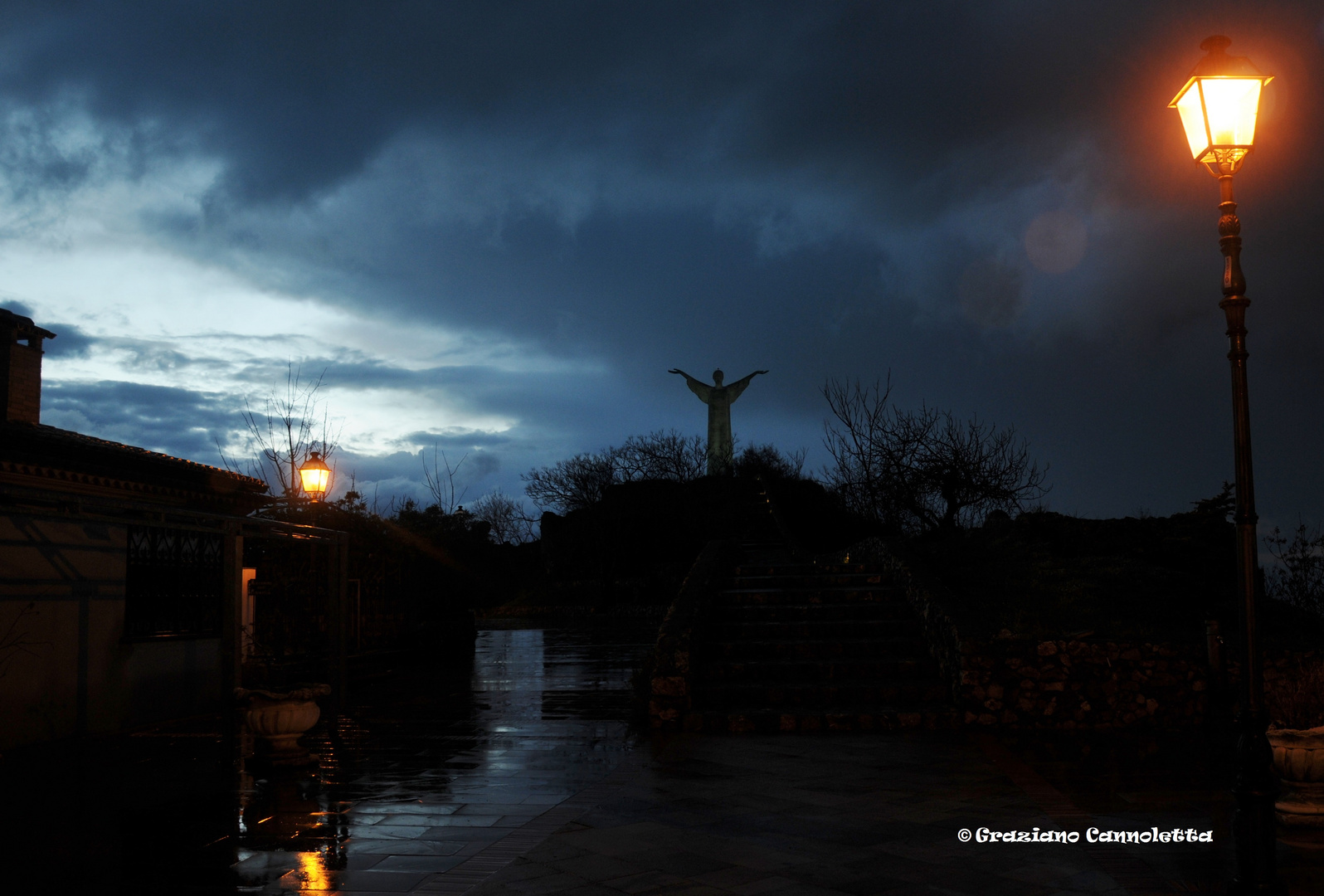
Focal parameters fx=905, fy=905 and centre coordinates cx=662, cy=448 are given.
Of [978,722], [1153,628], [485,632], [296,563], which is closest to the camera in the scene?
[978,722]

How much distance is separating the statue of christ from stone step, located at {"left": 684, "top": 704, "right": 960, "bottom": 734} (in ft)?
93.9

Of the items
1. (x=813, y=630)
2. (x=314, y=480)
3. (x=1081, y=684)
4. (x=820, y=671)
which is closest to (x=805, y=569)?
(x=813, y=630)

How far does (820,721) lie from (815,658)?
2158 millimetres

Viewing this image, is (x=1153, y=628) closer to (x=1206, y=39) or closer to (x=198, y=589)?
(x=1206, y=39)

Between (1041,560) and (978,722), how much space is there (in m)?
7.05

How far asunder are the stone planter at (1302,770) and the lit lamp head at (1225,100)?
10.6 ft

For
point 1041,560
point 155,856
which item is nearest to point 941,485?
point 1041,560

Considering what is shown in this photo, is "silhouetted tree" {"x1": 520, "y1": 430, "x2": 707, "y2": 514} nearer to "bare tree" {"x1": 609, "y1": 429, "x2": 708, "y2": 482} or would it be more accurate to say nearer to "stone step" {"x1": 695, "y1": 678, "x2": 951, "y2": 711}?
"bare tree" {"x1": 609, "y1": 429, "x2": 708, "y2": 482}

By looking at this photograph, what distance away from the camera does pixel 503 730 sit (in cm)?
926

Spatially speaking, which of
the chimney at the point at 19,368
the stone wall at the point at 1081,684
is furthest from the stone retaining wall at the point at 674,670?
the chimney at the point at 19,368

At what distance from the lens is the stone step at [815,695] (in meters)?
9.80

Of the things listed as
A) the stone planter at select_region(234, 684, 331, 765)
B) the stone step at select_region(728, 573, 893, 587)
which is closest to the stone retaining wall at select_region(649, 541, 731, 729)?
the stone step at select_region(728, 573, 893, 587)

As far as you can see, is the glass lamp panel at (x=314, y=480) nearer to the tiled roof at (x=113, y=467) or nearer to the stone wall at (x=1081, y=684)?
the tiled roof at (x=113, y=467)

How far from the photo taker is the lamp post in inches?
164
